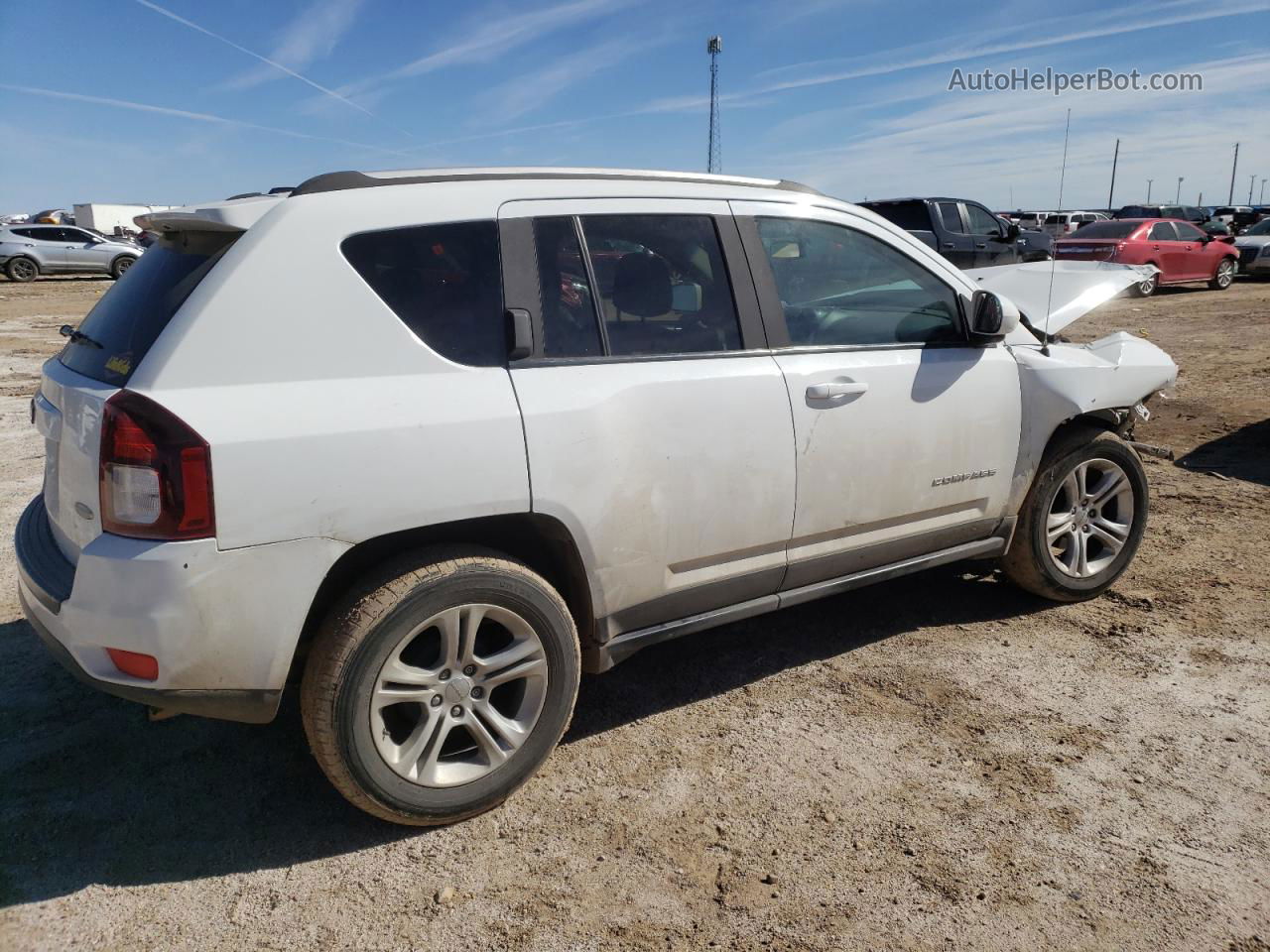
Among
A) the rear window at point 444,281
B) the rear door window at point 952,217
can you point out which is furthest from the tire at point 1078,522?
the rear door window at point 952,217

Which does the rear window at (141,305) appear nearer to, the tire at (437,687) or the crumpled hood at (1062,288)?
the tire at (437,687)

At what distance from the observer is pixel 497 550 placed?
2.93 m

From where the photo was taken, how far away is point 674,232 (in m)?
3.31

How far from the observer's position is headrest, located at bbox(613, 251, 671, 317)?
316 cm

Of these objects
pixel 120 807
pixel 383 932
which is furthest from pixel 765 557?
pixel 120 807

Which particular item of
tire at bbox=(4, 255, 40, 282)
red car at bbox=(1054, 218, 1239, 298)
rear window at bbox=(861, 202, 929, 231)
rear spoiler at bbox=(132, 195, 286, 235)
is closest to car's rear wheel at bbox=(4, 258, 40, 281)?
tire at bbox=(4, 255, 40, 282)

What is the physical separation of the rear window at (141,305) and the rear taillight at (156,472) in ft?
0.53

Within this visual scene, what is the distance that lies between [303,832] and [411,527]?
3.37 ft

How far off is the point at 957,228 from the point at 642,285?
15.1 meters

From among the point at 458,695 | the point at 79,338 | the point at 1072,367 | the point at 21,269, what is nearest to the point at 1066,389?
the point at 1072,367

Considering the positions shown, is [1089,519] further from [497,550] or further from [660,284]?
[497,550]

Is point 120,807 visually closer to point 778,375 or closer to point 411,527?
point 411,527

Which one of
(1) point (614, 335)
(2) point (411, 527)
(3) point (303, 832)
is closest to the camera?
(2) point (411, 527)

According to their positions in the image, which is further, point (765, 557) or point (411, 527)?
point (765, 557)
